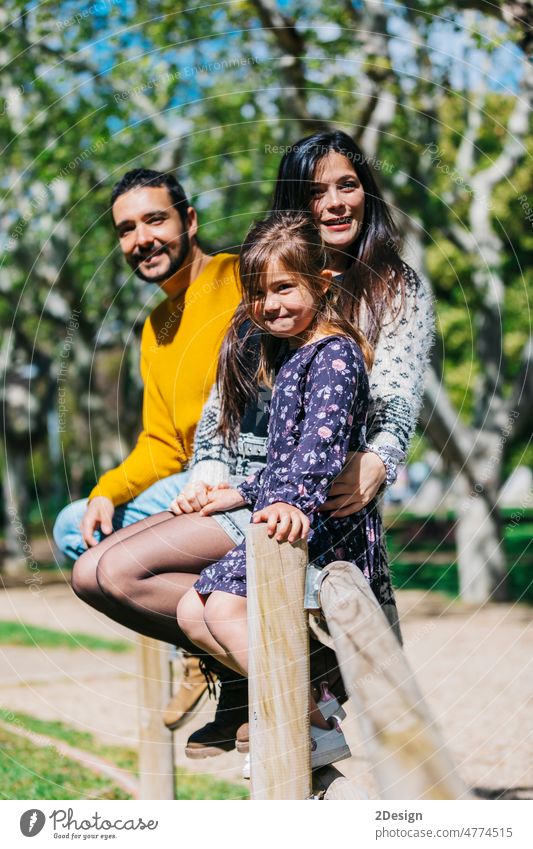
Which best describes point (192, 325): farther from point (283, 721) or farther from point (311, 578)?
point (283, 721)

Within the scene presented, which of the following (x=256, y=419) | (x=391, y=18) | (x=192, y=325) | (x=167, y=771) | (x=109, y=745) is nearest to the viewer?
(x=256, y=419)

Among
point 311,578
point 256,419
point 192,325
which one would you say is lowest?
point 311,578

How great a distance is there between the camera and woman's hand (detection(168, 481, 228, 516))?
373 centimetres

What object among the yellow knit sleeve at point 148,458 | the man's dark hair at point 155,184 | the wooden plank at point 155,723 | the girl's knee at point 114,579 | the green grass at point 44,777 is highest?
the man's dark hair at point 155,184

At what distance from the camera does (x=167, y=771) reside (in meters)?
6.02

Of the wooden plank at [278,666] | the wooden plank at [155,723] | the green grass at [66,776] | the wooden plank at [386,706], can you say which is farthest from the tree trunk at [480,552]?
the wooden plank at [386,706]

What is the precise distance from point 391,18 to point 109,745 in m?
8.14

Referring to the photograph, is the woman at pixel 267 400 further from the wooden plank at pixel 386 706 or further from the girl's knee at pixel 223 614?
the wooden plank at pixel 386 706

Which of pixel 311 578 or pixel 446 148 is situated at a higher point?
pixel 446 148

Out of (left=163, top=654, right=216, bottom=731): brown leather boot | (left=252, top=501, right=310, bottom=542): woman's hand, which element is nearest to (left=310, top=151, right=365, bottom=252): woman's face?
(left=252, top=501, right=310, bottom=542): woman's hand

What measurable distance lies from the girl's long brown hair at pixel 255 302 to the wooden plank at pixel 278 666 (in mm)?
879

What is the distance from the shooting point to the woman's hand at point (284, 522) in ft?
9.56

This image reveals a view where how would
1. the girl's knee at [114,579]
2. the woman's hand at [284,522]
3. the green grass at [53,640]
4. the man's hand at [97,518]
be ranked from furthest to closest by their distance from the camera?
the green grass at [53,640] < the man's hand at [97,518] < the girl's knee at [114,579] < the woman's hand at [284,522]
